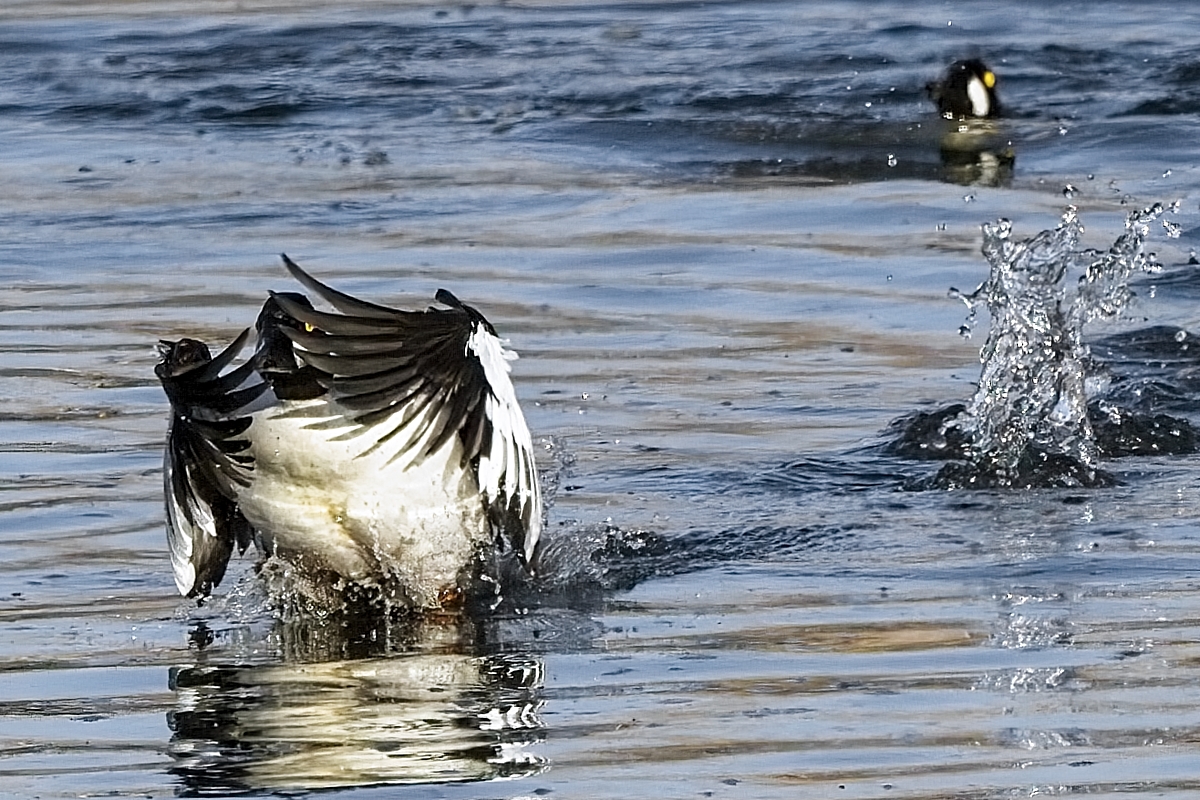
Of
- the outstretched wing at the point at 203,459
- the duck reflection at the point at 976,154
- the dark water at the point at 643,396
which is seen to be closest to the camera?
the dark water at the point at 643,396

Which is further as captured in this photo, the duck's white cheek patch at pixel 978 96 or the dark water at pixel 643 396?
the duck's white cheek patch at pixel 978 96

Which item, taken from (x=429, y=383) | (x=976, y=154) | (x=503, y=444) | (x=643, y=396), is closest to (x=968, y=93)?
(x=976, y=154)

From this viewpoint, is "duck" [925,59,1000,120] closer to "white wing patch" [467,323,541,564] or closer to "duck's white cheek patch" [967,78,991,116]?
"duck's white cheek patch" [967,78,991,116]

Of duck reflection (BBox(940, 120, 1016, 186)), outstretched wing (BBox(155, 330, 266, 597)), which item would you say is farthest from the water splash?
duck reflection (BBox(940, 120, 1016, 186))

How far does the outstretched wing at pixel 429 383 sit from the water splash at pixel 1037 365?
1.71 metres

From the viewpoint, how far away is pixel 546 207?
39.7 feet

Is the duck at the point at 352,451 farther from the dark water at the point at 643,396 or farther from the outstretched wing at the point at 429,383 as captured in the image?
the dark water at the point at 643,396

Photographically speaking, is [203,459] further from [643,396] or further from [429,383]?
[643,396]

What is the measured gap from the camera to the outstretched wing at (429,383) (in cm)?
556

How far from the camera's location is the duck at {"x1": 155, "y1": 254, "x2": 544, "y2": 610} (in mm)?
5629

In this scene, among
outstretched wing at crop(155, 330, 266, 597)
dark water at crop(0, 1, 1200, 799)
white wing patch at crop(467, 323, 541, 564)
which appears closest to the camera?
dark water at crop(0, 1, 1200, 799)

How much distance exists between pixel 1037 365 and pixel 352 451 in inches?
113

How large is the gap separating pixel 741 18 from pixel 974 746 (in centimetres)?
1445

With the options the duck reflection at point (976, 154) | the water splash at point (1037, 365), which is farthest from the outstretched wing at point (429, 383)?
the duck reflection at point (976, 154)
